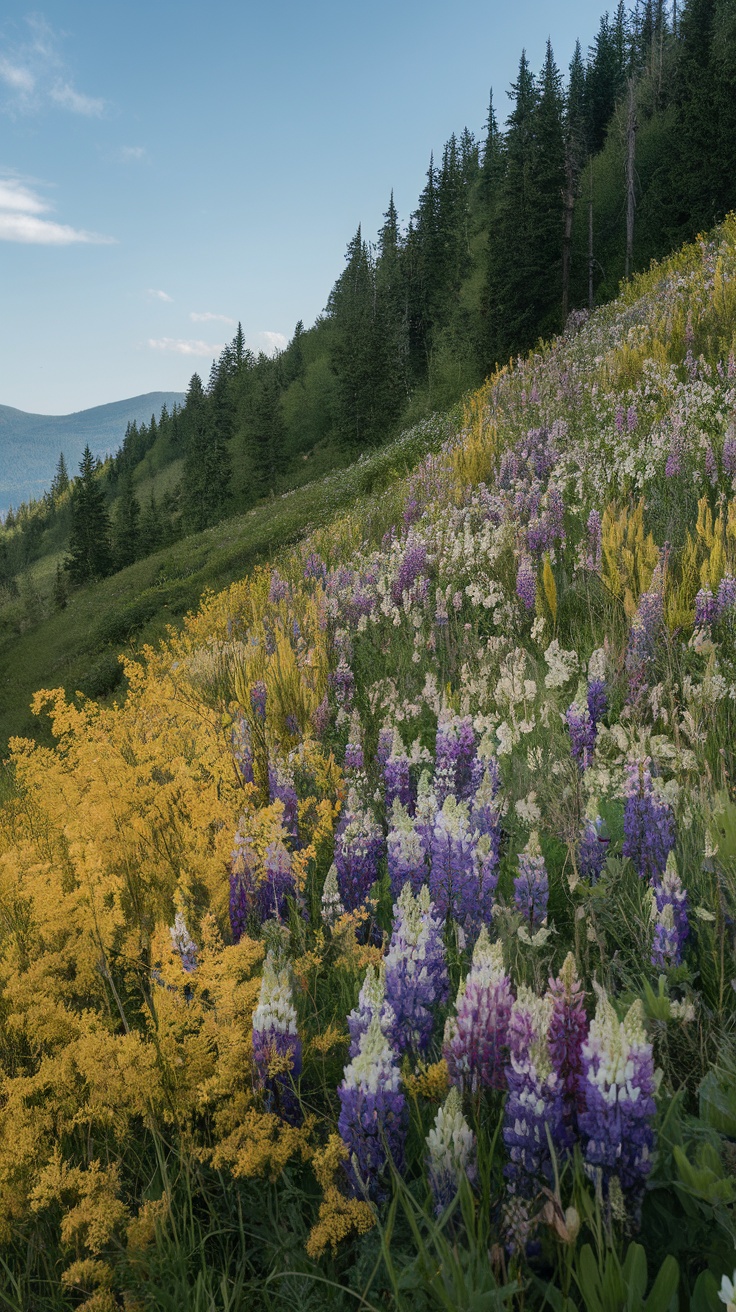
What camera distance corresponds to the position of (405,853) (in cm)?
206

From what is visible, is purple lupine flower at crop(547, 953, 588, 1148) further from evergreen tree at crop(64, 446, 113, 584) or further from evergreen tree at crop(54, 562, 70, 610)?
evergreen tree at crop(64, 446, 113, 584)

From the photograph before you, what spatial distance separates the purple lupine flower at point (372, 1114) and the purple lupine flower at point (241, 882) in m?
1.10

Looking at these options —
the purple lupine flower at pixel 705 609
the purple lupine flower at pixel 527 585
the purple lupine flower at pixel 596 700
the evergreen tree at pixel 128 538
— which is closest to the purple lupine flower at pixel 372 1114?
the purple lupine flower at pixel 596 700

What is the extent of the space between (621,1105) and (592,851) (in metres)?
1.02

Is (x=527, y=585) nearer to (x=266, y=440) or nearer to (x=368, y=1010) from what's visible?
(x=368, y=1010)

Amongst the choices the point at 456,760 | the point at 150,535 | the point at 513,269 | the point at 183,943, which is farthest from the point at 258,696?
the point at 150,535

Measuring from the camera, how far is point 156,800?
2773mm

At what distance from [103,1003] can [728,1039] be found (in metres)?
1.80

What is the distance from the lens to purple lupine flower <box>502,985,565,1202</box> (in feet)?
3.88

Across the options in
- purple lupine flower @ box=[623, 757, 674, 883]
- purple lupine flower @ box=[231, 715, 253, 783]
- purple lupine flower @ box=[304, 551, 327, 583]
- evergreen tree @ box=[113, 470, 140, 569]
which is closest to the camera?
purple lupine flower @ box=[623, 757, 674, 883]

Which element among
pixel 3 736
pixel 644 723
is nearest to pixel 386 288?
pixel 3 736

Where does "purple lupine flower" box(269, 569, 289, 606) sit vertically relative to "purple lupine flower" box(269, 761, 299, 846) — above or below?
above

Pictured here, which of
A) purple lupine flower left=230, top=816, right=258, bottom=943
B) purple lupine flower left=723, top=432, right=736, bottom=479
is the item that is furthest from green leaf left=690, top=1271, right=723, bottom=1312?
purple lupine flower left=723, top=432, right=736, bottom=479

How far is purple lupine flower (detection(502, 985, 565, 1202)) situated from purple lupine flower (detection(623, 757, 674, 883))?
0.95m
